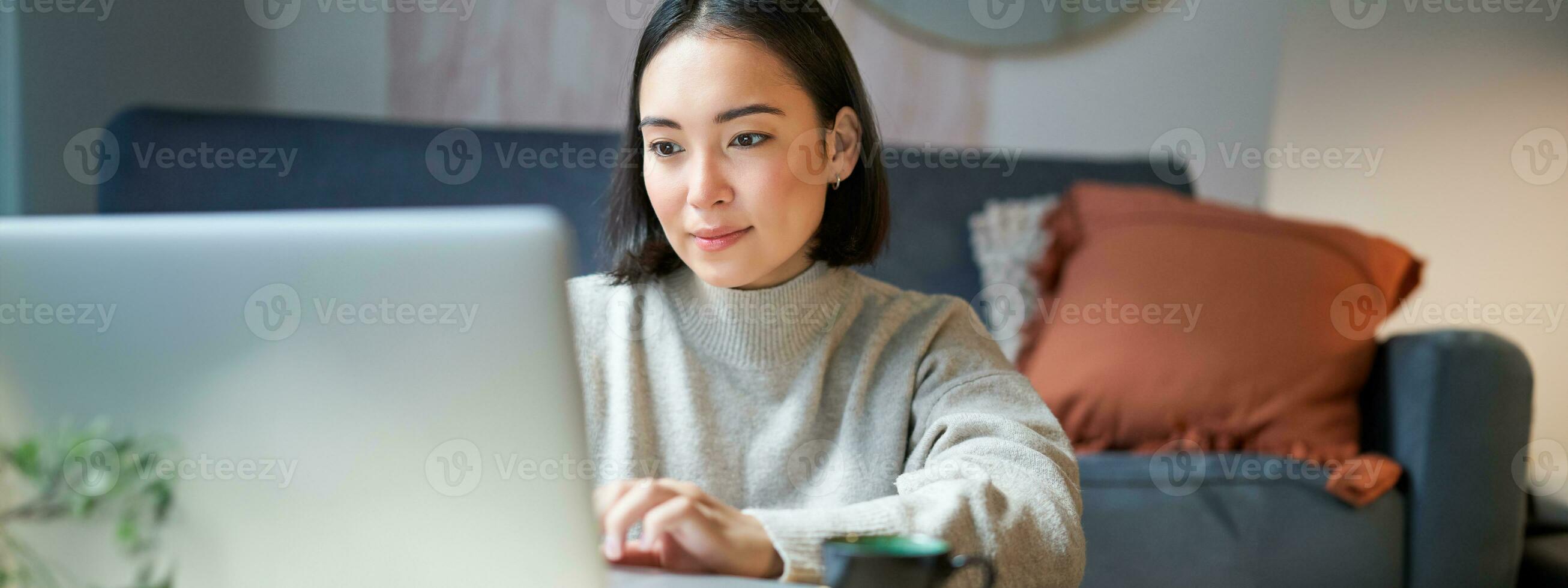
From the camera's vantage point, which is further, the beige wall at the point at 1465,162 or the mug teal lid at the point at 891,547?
the beige wall at the point at 1465,162

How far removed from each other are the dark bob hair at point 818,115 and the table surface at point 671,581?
0.52 meters

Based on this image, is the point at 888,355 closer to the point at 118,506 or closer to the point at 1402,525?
the point at 118,506

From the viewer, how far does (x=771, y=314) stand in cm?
114

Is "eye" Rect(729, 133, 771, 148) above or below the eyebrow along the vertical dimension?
below

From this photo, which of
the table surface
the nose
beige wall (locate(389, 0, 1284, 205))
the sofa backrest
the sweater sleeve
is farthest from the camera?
beige wall (locate(389, 0, 1284, 205))

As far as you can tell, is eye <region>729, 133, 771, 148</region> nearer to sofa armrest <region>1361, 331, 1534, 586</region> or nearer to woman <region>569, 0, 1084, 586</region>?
woman <region>569, 0, 1084, 586</region>

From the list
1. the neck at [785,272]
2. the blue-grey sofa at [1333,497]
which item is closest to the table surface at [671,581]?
the neck at [785,272]

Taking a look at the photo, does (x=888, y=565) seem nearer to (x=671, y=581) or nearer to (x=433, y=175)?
(x=671, y=581)

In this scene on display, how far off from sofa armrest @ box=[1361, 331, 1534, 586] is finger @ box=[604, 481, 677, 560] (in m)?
1.44

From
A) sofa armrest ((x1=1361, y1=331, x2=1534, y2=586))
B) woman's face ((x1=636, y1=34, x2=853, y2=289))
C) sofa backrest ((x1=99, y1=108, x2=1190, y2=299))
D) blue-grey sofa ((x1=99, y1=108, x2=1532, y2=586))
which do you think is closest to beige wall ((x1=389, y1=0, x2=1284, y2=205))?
sofa backrest ((x1=99, y1=108, x2=1190, y2=299))

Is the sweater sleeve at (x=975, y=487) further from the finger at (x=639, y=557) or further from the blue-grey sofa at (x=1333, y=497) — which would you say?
the blue-grey sofa at (x=1333, y=497)

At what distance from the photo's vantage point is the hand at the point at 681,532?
2.20ft

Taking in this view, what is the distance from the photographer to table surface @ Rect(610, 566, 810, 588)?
64 centimetres

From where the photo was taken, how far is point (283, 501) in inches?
20.3
